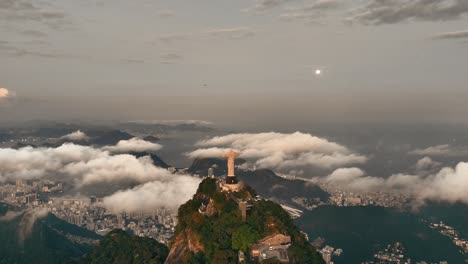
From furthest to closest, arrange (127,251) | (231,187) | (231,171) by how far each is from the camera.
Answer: (127,251)
(231,171)
(231,187)

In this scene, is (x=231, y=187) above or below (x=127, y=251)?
above

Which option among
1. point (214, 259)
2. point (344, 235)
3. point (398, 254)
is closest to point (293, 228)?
point (214, 259)

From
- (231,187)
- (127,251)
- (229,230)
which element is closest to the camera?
(229,230)

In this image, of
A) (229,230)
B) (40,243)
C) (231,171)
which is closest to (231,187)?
(231,171)

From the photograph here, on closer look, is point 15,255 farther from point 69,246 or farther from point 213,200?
point 213,200

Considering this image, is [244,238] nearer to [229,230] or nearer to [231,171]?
[229,230]

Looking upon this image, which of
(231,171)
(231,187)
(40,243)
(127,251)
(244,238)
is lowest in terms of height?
(40,243)

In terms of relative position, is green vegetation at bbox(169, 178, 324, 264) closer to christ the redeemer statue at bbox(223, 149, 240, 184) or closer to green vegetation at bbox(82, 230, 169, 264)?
christ the redeemer statue at bbox(223, 149, 240, 184)

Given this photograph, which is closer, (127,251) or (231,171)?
(231,171)
